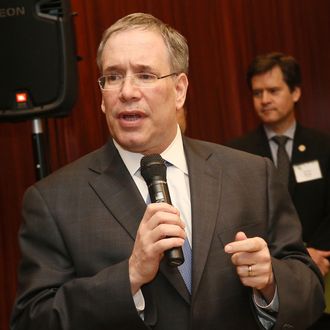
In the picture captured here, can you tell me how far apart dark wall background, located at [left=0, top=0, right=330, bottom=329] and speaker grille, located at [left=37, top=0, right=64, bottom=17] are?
1.14 m

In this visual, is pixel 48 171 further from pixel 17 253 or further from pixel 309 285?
pixel 309 285

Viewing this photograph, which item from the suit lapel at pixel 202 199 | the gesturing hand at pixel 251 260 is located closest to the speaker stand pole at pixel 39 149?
the suit lapel at pixel 202 199

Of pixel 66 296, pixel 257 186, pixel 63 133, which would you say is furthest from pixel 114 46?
pixel 63 133

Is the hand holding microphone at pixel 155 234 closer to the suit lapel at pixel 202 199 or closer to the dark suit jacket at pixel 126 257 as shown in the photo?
the dark suit jacket at pixel 126 257

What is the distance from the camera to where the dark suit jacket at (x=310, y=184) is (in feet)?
11.8

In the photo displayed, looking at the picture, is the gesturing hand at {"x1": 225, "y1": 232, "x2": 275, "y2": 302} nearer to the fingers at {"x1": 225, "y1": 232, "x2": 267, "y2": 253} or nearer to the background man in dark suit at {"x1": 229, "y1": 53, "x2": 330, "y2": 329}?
the fingers at {"x1": 225, "y1": 232, "x2": 267, "y2": 253}

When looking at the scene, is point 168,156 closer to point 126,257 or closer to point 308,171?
point 126,257

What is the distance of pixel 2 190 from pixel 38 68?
3.92 ft

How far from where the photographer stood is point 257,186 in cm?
208

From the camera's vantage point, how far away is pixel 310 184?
366 cm

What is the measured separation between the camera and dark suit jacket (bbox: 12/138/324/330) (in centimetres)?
177

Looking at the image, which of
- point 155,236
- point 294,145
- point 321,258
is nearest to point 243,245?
point 155,236

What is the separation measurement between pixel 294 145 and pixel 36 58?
1723mm

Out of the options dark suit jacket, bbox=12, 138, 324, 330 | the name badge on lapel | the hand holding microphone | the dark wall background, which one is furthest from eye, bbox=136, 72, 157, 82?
the name badge on lapel
